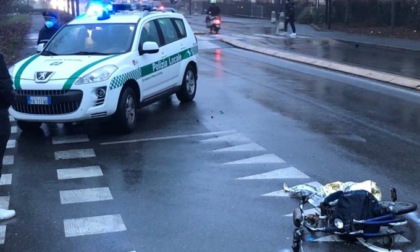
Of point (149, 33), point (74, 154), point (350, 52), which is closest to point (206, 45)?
point (350, 52)

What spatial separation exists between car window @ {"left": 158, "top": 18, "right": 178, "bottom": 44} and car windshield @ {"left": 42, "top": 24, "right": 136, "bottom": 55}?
90 cm

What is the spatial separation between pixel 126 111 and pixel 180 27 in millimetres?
3044

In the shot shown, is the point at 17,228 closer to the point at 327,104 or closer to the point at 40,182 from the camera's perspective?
the point at 40,182

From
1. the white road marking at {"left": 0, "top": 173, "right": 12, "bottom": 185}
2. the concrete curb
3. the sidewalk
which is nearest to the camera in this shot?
the white road marking at {"left": 0, "top": 173, "right": 12, "bottom": 185}

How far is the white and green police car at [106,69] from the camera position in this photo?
861 centimetres

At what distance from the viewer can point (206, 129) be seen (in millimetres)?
9586

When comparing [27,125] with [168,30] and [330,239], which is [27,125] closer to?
[168,30]

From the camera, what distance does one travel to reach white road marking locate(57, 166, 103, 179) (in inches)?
280

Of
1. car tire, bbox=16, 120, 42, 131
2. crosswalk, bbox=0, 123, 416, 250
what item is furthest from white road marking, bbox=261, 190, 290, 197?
car tire, bbox=16, 120, 42, 131

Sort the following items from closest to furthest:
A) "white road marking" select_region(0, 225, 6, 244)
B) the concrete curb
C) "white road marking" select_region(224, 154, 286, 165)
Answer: "white road marking" select_region(0, 225, 6, 244) < "white road marking" select_region(224, 154, 286, 165) < the concrete curb

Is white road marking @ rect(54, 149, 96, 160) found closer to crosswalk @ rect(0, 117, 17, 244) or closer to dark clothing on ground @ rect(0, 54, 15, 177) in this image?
crosswalk @ rect(0, 117, 17, 244)

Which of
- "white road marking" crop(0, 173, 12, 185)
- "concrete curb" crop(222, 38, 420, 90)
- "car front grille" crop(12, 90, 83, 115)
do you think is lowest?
"white road marking" crop(0, 173, 12, 185)

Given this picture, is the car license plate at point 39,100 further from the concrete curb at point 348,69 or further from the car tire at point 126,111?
the concrete curb at point 348,69

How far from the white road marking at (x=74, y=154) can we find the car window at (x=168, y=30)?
3.26m
